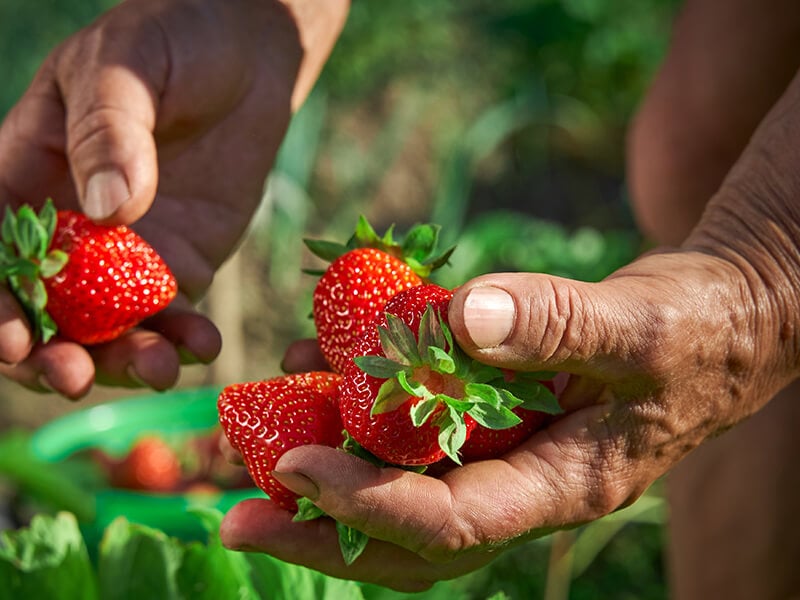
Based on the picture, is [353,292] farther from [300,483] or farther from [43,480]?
[43,480]

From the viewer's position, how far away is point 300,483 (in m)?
0.86

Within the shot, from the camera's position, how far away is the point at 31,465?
2.11 meters

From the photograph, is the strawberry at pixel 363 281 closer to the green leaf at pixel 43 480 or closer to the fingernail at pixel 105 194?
the fingernail at pixel 105 194

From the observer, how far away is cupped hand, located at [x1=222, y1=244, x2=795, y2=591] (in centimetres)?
86

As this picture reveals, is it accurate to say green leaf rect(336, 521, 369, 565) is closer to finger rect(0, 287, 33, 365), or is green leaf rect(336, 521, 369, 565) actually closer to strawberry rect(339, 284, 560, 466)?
strawberry rect(339, 284, 560, 466)

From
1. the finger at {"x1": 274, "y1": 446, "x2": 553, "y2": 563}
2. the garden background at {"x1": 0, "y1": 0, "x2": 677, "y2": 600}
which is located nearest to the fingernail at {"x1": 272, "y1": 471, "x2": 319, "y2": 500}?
the finger at {"x1": 274, "y1": 446, "x2": 553, "y2": 563}

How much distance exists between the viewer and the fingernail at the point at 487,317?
0.83 metres

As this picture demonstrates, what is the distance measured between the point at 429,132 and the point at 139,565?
3104mm

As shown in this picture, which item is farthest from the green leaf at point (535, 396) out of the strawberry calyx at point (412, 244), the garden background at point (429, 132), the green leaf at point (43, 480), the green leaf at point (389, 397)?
the garden background at point (429, 132)

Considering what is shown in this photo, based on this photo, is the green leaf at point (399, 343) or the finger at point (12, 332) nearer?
Answer: the green leaf at point (399, 343)

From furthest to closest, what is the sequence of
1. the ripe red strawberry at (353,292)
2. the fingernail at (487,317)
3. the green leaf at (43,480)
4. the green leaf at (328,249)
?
the green leaf at (43,480), the green leaf at (328,249), the ripe red strawberry at (353,292), the fingernail at (487,317)

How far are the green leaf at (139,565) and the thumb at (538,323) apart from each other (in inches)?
21.0

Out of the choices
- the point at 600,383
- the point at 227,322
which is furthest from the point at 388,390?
the point at 227,322

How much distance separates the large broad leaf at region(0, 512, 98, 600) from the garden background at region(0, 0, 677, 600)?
187 centimetres
